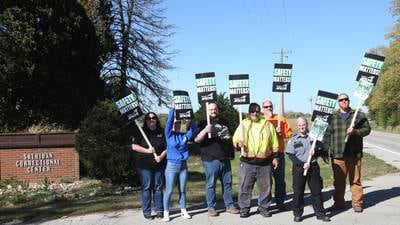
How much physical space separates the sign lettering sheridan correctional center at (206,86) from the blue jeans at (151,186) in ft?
4.59

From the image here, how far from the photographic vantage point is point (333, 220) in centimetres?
920

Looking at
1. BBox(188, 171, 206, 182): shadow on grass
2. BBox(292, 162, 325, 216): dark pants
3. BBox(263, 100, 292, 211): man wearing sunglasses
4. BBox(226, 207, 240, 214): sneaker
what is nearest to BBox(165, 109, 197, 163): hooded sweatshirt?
BBox(226, 207, 240, 214): sneaker

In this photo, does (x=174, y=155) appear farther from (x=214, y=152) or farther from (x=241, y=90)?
(x=241, y=90)

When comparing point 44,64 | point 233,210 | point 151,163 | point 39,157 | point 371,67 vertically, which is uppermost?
point 44,64

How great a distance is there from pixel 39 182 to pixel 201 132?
33.9 ft

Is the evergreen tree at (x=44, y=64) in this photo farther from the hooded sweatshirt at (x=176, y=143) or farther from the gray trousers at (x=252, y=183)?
the gray trousers at (x=252, y=183)

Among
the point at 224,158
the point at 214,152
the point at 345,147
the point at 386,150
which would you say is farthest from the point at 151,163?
the point at 386,150

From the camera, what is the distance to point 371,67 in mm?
9812

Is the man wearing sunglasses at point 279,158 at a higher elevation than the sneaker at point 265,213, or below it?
higher

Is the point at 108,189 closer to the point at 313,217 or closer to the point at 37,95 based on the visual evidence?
the point at 313,217

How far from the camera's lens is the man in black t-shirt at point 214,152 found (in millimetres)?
9297

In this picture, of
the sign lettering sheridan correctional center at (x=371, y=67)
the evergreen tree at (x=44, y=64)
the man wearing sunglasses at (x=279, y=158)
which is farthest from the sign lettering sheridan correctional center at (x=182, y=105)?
the evergreen tree at (x=44, y=64)

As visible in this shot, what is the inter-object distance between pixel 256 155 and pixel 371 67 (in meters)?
2.52

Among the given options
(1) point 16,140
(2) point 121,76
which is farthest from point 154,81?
(1) point 16,140
